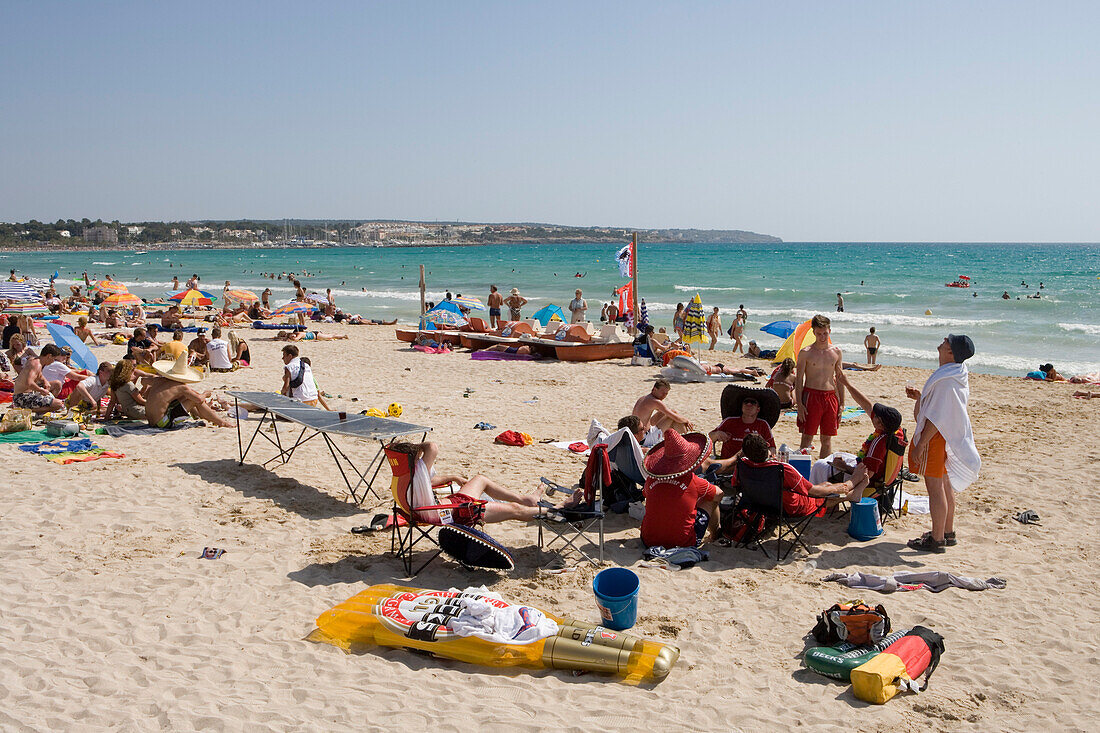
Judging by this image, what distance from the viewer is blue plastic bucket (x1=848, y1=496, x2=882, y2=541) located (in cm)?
602

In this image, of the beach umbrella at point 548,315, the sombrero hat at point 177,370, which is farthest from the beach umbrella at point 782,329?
the sombrero hat at point 177,370

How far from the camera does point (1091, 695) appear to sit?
388 cm

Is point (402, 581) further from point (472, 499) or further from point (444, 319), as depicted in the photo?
point (444, 319)

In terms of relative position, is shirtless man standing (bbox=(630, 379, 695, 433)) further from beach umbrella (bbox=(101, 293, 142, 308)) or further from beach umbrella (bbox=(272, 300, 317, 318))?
beach umbrella (bbox=(101, 293, 142, 308))

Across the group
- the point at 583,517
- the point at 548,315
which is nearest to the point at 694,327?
the point at 548,315

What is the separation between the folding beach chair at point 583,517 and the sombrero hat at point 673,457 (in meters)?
0.44

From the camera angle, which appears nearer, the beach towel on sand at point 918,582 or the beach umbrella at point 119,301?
the beach towel on sand at point 918,582

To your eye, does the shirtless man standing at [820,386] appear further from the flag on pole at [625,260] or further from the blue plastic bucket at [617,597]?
the flag on pole at [625,260]

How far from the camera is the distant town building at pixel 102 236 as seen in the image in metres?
157

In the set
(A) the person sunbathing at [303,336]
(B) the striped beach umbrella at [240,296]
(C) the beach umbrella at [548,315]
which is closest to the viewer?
(C) the beach umbrella at [548,315]

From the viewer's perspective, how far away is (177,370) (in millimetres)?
8859

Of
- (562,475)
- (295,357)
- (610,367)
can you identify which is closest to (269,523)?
(562,475)

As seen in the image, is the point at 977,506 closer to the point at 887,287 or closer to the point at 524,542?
the point at 524,542

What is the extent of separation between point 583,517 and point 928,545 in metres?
Result: 2.62
